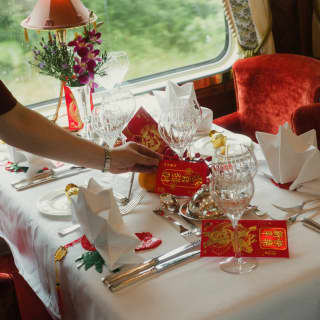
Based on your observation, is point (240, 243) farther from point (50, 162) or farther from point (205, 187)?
point (50, 162)

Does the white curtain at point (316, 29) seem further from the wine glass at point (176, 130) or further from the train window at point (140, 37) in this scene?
the wine glass at point (176, 130)

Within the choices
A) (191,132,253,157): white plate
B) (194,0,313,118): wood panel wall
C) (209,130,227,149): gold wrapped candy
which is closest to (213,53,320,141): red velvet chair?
(194,0,313,118): wood panel wall

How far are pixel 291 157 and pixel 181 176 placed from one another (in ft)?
1.12

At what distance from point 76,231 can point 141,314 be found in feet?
1.46

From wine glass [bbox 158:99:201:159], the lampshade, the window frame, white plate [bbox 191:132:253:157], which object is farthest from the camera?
the window frame

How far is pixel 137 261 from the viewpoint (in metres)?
1.29

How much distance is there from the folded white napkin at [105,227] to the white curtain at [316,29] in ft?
7.27

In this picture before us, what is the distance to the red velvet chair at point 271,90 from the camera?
2520mm

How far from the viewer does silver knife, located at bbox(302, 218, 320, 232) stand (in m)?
1.38

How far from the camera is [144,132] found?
181 cm

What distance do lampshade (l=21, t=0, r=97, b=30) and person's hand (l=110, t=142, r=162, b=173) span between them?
818 millimetres

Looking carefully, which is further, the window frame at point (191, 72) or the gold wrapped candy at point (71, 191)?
the window frame at point (191, 72)

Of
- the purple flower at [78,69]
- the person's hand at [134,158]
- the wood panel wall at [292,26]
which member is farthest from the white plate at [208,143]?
the wood panel wall at [292,26]

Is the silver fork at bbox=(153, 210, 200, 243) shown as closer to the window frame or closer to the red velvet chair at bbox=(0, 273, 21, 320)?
the red velvet chair at bbox=(0, 273, 21, 320)
